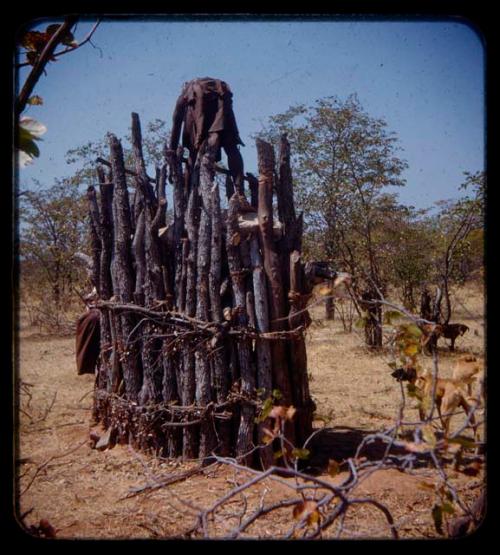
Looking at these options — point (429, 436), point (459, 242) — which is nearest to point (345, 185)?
point (459, 242)

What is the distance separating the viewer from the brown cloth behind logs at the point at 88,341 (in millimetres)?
5918

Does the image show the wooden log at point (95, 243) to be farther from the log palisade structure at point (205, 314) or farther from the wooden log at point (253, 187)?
the wooden log at point (253, 187)

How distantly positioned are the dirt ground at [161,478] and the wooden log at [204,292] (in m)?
0.34

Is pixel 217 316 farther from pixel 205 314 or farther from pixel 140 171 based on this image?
pixel 140 171

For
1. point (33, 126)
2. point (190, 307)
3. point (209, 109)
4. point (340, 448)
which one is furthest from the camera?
point (209, 109)

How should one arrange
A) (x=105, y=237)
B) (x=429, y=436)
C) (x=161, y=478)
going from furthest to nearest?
(x=105, y=237) → (x=161, y=478) → (x=429, y=436)

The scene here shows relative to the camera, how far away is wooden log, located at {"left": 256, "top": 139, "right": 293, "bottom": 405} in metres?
4.52

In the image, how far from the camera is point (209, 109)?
17.8 feet

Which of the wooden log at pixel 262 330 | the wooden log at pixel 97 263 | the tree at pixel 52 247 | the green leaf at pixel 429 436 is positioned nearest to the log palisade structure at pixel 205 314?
the wooden log at pixel 262 330

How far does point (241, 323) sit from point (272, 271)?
57cm

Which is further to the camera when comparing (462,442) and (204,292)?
(204,292)

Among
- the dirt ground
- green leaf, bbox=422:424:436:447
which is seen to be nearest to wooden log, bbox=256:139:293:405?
the dirt ground

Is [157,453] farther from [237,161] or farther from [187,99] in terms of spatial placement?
[187,99]

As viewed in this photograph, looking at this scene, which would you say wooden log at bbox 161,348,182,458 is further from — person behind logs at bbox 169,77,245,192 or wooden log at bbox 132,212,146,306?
person behind logs at bbox 169,77,245,192
